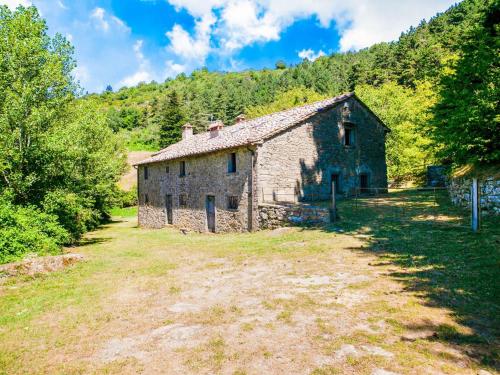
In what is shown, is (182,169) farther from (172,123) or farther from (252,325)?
(172,123)

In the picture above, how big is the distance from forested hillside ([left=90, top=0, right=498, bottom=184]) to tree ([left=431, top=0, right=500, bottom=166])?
0.06m

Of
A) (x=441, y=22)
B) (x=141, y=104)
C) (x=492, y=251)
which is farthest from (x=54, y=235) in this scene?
(x=141, y=104)

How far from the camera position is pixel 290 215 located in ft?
50.3

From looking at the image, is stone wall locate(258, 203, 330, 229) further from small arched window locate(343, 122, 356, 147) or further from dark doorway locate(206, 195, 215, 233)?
small arched window locate(343, 122, 356, 147)

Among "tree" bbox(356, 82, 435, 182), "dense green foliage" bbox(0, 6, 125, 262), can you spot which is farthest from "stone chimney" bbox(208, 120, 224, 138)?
"tree" bbox(356, 82, 435, 182)

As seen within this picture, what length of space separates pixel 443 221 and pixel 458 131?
3.23 m

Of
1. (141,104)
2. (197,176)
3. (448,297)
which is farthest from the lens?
(141,104)

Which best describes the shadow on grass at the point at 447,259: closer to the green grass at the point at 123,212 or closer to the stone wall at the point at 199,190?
the stone wall at the point at 199,190

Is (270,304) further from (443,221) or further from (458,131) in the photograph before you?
(458,131)

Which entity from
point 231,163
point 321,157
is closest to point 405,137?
point 321,157

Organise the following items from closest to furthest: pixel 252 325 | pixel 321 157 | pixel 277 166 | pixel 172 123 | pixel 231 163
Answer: pixel 252 325 < pixel 277 166 < pixel 231 163 < pixel 321 157 < pixel 172 123

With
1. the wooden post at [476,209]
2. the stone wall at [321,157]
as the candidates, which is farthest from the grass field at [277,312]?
the stone wall at [321,157]

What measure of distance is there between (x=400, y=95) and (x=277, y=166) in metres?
24.4

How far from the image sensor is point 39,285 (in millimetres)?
8648
